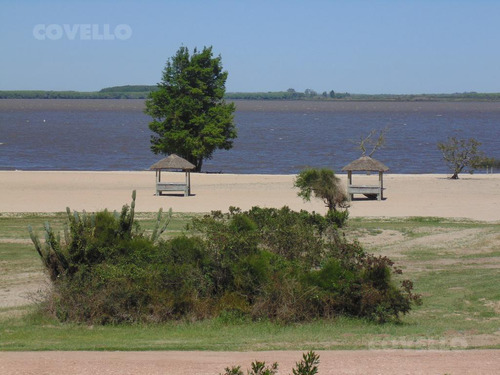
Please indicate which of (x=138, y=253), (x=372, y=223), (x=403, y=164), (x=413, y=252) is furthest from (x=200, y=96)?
(x=138, y=253)

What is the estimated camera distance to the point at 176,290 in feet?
51.3

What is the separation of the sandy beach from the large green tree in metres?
4.52

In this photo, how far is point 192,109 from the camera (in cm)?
5206

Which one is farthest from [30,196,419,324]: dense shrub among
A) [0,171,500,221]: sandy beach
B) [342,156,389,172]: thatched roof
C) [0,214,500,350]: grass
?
[342,156,389,172]: thatched roof

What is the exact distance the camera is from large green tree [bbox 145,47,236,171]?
2020 inches

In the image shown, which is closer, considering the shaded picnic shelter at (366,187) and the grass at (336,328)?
the grass at (336,328)

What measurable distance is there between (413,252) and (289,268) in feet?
27.1

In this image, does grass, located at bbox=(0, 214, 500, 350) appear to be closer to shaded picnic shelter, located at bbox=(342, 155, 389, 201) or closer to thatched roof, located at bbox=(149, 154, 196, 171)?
shaded picnic shelter, located at bbox=(342, 155, 389, 201)

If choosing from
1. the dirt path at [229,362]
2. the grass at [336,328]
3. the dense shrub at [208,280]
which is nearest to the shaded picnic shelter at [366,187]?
the grass at [336,328]

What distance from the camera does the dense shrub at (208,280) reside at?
15.3 metres

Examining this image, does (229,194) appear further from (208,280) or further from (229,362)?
(229,362)

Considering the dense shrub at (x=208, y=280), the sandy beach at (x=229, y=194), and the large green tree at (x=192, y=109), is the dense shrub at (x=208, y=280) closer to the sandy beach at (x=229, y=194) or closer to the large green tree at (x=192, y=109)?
the sandy beach at (x=229, y=194)

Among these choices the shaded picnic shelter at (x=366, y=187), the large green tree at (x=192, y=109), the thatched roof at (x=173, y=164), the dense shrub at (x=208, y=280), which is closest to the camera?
the dense shrub at (x=208, y=280)

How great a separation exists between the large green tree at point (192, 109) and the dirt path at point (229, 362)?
3868cm
